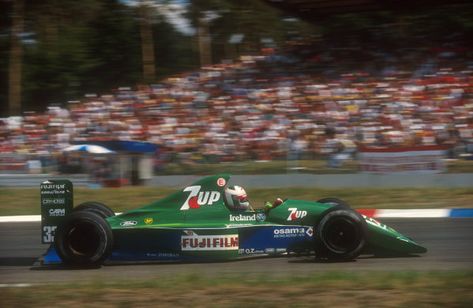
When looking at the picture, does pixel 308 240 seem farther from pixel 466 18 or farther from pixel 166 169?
pixel 466 18

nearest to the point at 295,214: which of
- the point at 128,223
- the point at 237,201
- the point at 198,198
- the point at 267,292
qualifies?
the point at 237,201

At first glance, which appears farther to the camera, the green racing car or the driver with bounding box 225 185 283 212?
the driver with bounding box 225 185 283 212

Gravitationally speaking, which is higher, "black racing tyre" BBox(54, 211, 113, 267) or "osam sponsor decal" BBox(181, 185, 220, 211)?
"osam sponsor decal" BBox(181, 185, 220, 211)

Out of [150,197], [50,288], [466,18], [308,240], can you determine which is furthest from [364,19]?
[50,288]

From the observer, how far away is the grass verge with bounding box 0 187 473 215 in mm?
13242

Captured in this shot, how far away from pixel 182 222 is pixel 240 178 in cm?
646

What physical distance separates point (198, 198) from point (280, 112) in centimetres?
921

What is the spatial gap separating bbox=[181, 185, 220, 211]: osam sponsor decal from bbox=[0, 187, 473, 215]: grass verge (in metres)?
5.36

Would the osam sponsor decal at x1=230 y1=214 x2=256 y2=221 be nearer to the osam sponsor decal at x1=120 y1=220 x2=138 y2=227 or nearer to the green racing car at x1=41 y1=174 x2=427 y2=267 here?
the green racing car at x1=41 y1=174 x2=427 y2=267

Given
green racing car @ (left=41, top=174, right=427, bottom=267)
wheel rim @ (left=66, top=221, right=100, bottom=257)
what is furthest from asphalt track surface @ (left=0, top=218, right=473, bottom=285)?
wheel rim @ (left=66, top=221, right=100, bottom=257)

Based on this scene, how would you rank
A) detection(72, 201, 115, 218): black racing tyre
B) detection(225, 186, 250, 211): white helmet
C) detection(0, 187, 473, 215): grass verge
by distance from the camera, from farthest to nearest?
detection(0, 187, 473, 215): grass verge
detection(72, 201, 115, 218): black racing tyre
detection(225, 186, 250, 211): white helmet

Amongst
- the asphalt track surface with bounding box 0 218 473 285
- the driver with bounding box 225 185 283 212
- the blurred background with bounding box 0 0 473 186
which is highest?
the blurred background with bounding box 0 0 473 186

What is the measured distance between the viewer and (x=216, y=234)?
25.4 feet

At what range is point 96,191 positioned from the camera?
49.0 feet
